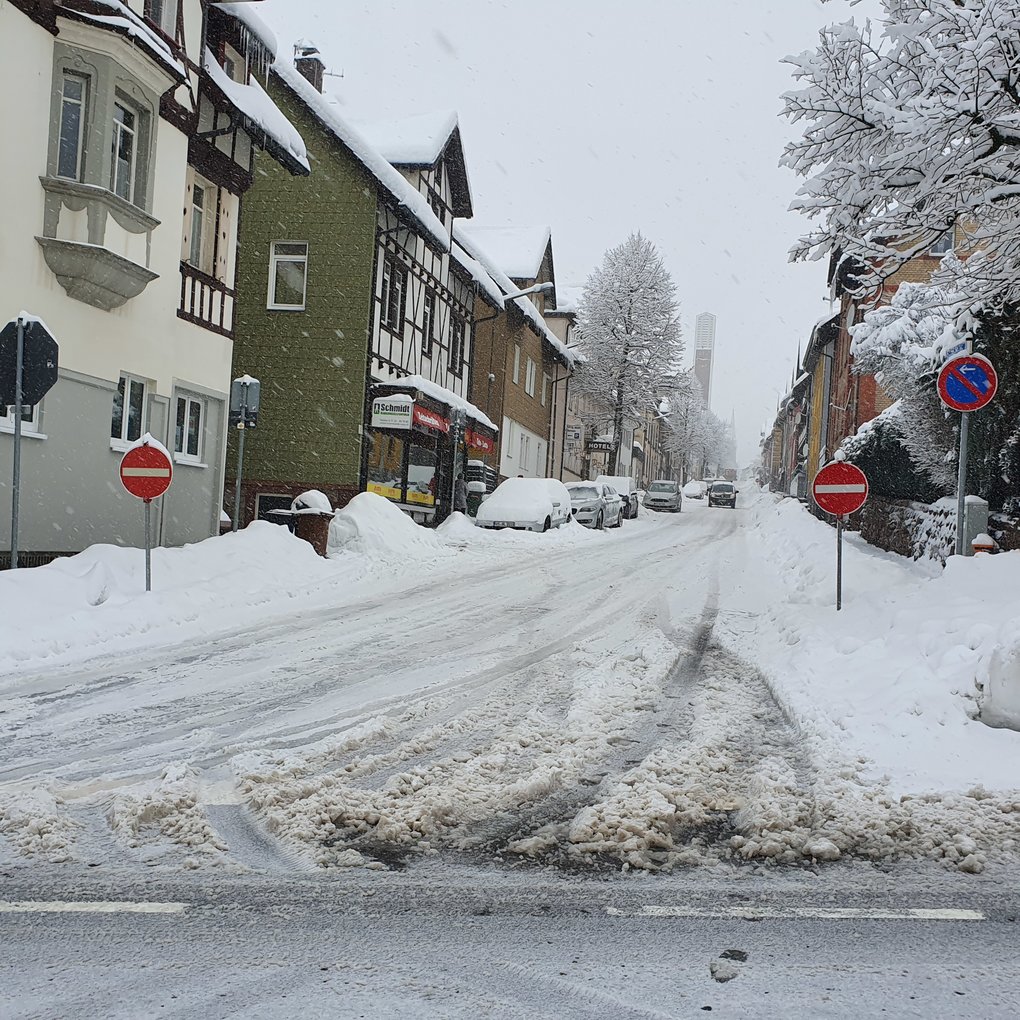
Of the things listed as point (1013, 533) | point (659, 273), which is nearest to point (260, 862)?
point (1013, 533)

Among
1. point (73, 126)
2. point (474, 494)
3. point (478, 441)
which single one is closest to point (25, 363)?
point (73, 126)

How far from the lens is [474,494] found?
3000cm

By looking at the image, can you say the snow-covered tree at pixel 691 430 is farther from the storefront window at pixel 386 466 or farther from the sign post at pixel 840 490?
the sign post at pixel 840 490

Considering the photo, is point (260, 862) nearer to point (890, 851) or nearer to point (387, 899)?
point (387, 899)

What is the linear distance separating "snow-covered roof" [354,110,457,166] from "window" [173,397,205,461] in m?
11.4

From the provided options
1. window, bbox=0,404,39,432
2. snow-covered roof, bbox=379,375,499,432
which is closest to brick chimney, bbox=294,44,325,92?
snow-covered roof, bbox=379,375,499,432

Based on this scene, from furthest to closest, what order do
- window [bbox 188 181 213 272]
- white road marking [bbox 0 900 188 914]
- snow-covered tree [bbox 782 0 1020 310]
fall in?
window [bbox 188 181 213 272], snow-covered tree [bbox 782 0 1020 310], white road marking [bbox 0 900 188 914]

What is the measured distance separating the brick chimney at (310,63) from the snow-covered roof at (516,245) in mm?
12662

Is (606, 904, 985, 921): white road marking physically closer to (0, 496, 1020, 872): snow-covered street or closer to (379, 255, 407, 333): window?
(0, 496, 1020, 872): snow-covered street

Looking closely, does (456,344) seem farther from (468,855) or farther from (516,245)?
(468,855)

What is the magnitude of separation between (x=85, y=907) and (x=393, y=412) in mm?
18332

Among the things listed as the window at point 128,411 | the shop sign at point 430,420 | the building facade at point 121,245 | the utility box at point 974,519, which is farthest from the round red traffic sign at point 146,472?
the shop sign at point 430,420

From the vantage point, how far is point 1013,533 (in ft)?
36.2

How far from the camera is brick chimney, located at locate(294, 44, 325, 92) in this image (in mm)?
26625
